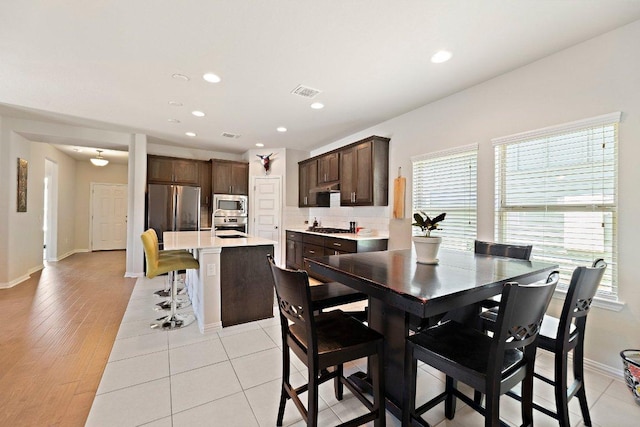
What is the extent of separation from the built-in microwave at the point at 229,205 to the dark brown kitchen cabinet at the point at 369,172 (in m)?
2.66

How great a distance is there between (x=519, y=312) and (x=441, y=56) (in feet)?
7.60

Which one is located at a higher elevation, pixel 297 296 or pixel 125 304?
pixel 297 296

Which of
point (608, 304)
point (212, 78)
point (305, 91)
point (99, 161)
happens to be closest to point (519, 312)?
point (608, 304)

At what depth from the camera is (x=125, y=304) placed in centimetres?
355

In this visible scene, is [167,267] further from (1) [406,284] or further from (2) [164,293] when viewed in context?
(1) [406,284]

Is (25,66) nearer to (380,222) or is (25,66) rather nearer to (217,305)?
(217,305)

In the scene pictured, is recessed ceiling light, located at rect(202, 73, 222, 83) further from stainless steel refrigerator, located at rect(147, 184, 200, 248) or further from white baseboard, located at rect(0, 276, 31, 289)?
white baseboard, located at rect(0, 276, 31, 289)

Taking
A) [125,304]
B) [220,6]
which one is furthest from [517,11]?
[125,304]

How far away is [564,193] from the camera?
2.39 meters

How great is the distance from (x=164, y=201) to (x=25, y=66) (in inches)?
113

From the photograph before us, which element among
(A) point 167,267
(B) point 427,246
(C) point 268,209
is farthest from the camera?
(C) point 268,209

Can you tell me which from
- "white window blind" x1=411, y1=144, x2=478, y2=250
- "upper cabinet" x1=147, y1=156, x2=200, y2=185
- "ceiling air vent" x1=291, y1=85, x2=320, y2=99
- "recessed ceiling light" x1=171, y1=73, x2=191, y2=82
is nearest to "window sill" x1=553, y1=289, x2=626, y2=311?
"white window blind" x1=411, y1=144, x2=478, y2=250

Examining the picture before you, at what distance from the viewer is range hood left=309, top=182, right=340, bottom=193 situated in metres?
4.88

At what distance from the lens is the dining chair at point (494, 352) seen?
1.03 metres
